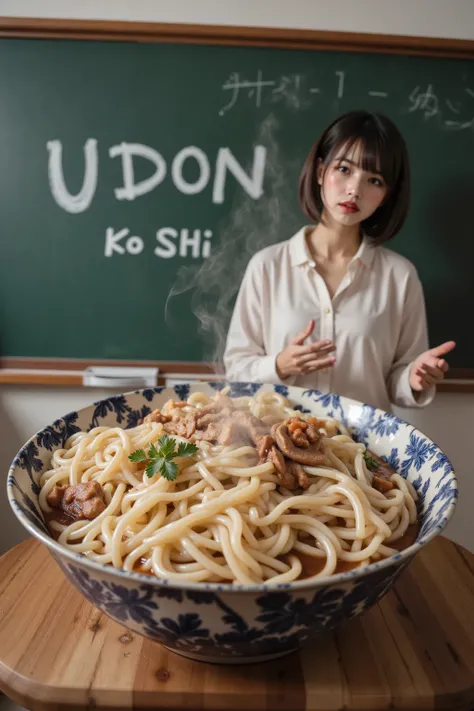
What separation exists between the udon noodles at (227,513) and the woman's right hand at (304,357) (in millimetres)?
530

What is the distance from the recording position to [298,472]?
1.23 meters

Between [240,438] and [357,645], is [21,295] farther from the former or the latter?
[357,645]

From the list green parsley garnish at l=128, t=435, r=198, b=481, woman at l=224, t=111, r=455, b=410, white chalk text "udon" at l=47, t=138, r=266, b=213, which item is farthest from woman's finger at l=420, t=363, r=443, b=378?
white chalk text "udon" at l=47, t=138, r=266, b=213

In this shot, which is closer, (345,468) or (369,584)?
(369,584)

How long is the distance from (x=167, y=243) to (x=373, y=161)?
99 centimetres

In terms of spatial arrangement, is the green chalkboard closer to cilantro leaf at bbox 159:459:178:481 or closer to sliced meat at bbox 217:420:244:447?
sliced meat at bbox 217:420:244:447

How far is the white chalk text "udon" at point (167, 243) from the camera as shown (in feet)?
8.34

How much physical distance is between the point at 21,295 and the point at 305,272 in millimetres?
1356

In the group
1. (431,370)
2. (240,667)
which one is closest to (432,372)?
(431,370)

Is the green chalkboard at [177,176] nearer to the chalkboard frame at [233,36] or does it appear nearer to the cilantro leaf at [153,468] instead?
the chalkboard frame at [233,36]

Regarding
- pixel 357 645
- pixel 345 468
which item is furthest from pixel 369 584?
pixel 345 468

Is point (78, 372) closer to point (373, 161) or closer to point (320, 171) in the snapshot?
point (320, 171)

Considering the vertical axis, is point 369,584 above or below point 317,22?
below

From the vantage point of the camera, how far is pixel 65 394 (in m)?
2.70
